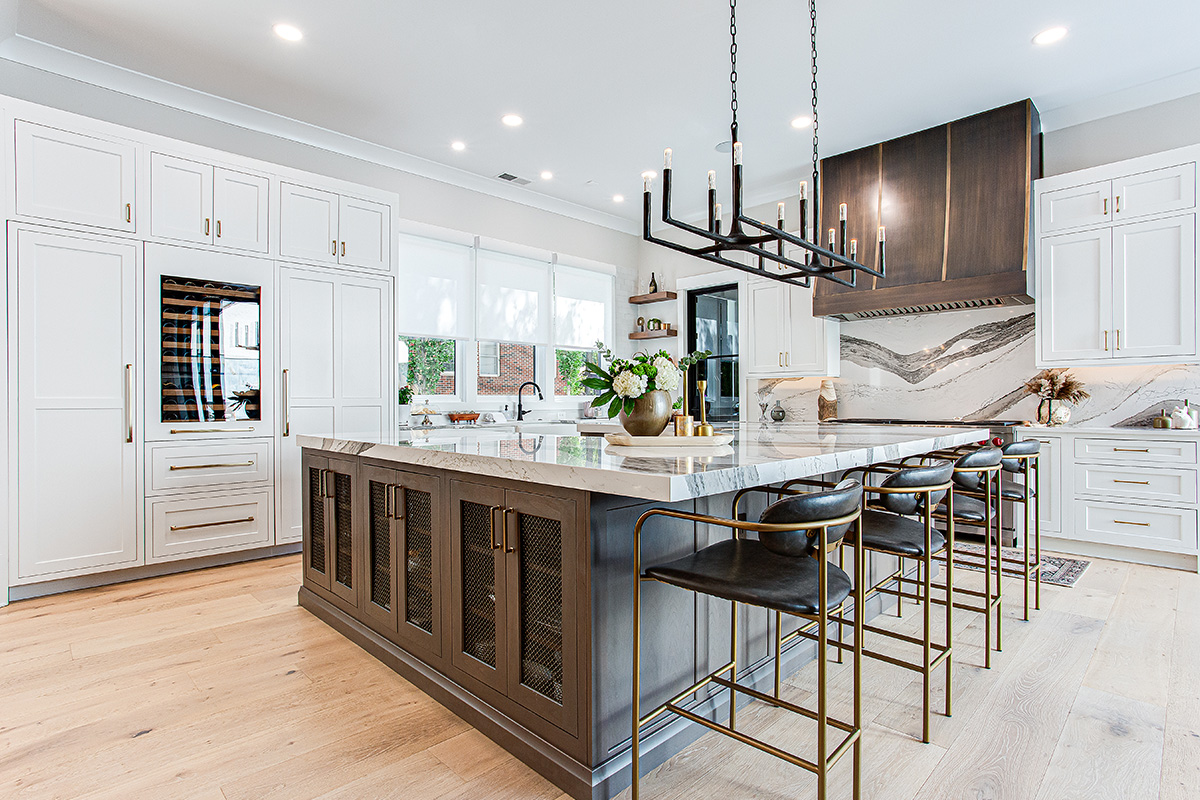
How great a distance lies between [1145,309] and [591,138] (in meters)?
3.84

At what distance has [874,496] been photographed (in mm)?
3182

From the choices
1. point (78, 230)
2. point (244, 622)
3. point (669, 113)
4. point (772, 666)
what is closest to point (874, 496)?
point (772, 666)

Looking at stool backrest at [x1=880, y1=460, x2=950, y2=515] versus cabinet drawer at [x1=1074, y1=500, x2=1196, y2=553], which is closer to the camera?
stool backrest at [x1=880, y1=460, x2=950, y2=515]

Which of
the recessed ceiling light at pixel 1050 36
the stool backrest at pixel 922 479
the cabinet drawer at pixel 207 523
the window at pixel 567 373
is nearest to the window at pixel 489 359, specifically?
the window at pixel 567 373

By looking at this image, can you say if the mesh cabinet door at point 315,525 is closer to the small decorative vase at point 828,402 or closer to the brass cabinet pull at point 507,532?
the brass cabinet pull at point 507,532

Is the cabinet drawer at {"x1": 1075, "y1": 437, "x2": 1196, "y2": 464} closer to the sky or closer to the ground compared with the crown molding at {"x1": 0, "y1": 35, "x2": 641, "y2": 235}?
A: closer to the ground

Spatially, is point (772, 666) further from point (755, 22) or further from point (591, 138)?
point (591, 138)

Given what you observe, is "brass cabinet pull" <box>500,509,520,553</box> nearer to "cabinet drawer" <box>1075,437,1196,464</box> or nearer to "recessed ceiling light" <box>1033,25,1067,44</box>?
"recessed ceiling light" <box>1033,25,1067,44</box>

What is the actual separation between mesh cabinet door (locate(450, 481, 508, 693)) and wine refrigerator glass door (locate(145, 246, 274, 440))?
97.8 inches

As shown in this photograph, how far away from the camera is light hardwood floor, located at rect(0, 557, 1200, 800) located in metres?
1.65

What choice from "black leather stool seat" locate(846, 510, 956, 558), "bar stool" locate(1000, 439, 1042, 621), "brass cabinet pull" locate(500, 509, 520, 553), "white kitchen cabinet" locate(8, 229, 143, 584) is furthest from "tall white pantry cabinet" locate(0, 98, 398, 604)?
"bar stool" locate(1000, 439, 1042, 621)

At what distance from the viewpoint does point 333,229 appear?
4.24 meters

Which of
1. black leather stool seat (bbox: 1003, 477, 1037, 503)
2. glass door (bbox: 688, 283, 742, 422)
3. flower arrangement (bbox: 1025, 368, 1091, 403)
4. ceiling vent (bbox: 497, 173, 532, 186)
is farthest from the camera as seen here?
glass door (bbox: 688, 283, 742, 422)

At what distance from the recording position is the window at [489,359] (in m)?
5.76
